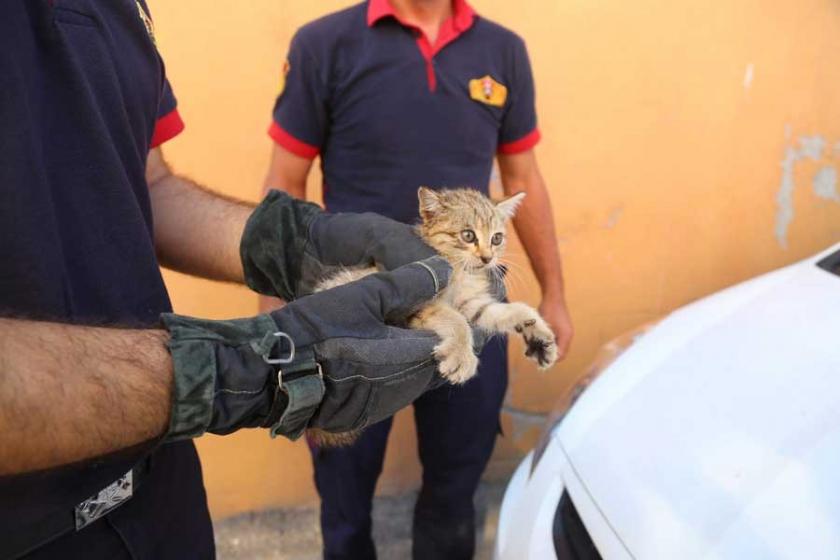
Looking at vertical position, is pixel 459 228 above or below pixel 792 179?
above

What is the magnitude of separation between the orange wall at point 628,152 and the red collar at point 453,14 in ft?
1.72

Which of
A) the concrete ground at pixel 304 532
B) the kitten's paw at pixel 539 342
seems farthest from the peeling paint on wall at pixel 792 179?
the kitten's paw at pixel 539 342

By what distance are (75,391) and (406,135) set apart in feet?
5.50

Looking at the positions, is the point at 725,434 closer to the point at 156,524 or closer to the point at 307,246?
the point at 307,246

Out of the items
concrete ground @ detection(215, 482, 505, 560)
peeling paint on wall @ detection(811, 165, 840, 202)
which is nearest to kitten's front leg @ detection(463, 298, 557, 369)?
concrete ground @ detection(215, 482, 505, 560)

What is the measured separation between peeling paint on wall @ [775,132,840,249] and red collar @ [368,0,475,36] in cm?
217

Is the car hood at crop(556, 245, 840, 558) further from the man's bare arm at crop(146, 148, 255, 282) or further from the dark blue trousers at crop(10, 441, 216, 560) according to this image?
the man's bare arm at crop(146, 148, 255, 282)

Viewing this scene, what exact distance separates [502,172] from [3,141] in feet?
7.02

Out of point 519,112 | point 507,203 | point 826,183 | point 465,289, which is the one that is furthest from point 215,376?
point 826,183

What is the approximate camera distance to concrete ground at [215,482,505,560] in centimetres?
324

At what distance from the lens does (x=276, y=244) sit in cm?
173

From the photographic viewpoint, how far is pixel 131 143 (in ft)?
4.23

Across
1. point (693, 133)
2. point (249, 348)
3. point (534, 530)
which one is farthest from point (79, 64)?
point (693, 133)

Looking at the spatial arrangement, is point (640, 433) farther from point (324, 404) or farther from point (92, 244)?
point (92, 244)
